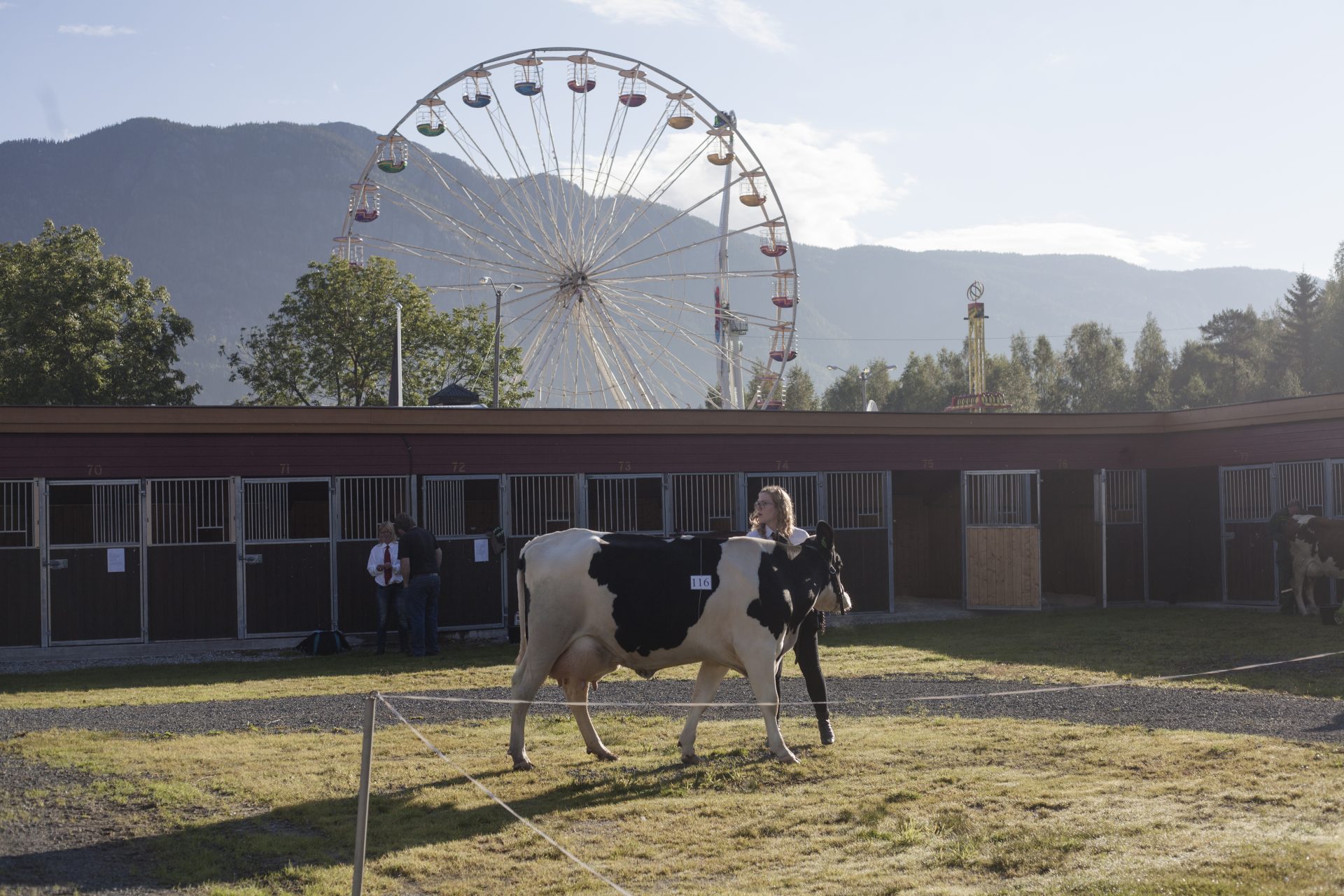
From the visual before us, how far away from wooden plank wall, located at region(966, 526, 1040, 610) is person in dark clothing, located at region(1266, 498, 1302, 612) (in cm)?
333

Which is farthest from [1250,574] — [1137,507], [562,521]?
[562,521]

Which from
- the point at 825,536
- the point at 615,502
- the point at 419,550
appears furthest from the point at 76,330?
the point at 825,536

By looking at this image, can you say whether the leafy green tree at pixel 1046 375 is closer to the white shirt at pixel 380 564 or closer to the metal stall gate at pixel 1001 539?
the metal stall gate at pixel 1001 539

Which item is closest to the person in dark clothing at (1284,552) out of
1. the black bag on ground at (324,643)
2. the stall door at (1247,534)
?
the stall door at (1247,534)

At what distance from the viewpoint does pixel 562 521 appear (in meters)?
17.6

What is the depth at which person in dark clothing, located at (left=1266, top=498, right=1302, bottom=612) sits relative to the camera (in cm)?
1717

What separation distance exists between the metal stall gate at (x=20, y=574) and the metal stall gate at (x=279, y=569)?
2494mm

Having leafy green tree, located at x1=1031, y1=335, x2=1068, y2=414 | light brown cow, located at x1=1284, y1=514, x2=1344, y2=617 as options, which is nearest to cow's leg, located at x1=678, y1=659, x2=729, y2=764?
light brown cow, located at x1=1284, y1=514, x2=1344, y2=617

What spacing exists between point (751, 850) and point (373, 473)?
1215cm

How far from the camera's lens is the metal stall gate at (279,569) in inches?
643

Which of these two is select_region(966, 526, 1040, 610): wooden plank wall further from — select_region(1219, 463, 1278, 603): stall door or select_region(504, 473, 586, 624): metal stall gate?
select_region(504, 473, 586, 624): metal stall gate

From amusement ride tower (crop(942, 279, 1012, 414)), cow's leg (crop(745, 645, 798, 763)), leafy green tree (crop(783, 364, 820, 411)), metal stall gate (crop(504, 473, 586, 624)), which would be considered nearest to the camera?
cow's leg (crop(745, 645, 798, 763))

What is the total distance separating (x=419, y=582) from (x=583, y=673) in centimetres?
740

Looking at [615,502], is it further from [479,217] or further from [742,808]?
[479,217]
